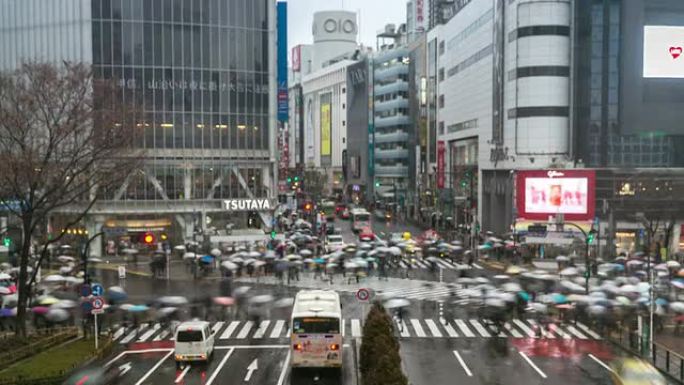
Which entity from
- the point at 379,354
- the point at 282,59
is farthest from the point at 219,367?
the point at 282,59

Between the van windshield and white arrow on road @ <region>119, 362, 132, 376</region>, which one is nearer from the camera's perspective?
white arrow on road @ <region>119, 362, 132, 376</region>

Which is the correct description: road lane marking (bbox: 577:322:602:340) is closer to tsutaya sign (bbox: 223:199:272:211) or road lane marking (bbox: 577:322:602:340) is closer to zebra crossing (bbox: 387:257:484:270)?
zebra crossing (bbox: 387:257:484:270)

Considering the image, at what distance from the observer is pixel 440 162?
3688 inches

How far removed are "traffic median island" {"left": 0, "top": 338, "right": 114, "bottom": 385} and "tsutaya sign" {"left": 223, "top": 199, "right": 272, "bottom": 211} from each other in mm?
35011

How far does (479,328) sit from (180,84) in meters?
38.9

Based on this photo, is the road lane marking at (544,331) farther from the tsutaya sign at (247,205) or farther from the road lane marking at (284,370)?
the tsutaya sign at (247,205)

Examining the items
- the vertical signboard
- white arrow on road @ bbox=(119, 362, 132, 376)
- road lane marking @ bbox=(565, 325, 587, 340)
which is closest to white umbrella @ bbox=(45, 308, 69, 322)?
white arrow on road @ bbox=(119, 362, 132, 376)

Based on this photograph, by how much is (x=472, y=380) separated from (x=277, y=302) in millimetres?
15512

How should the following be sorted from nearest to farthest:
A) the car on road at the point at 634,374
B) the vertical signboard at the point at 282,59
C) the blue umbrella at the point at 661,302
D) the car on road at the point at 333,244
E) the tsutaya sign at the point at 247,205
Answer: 1. the car on road at the point at 634,374
2. the blue umbrella at the point at 661,302
3. the car on road at the point at 333,244
4. the tsutaya sign at the point at 247,205
5. the vertical signboard at the point at 282,59

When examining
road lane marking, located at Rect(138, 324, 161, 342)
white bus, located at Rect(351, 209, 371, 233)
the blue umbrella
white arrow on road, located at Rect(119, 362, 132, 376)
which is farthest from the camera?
white bus, located at Rect(351, 209, 371, 233)

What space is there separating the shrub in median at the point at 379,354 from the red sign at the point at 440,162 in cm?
7031

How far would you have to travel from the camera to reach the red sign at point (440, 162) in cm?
9150

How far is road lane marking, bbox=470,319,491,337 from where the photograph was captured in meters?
30.9

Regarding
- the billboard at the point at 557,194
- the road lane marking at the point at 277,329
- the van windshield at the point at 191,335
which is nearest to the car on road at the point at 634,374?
the road lane marking at the point at 277,329
